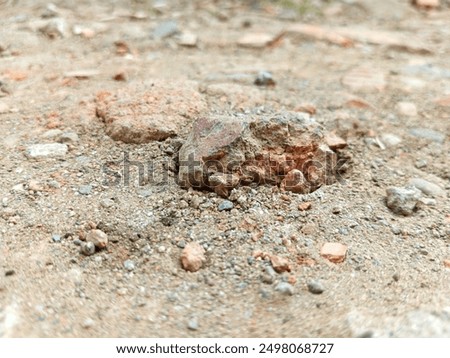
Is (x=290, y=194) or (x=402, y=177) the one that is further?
(x=402, y=177)

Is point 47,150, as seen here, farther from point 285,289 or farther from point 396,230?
point 396,230

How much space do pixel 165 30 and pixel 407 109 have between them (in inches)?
64.8

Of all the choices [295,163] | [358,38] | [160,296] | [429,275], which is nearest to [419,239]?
[429,275]

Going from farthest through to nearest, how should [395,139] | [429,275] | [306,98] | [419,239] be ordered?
[306,98] < [395,139] < [419,239] < [429,275]

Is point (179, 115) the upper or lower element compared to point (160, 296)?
upper

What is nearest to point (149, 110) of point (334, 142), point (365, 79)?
point (334, 142)

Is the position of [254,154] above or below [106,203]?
above

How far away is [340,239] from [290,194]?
28 cm

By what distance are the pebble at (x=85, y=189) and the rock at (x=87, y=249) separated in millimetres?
292

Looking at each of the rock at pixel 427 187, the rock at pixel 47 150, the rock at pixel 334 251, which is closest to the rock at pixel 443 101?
the rock at pixel 427 187

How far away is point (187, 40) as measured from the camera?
360 cm

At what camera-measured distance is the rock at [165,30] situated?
11.9ft
